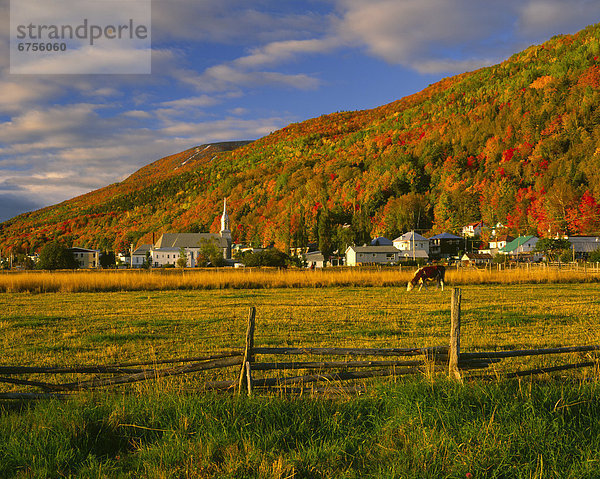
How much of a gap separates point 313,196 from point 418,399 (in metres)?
165

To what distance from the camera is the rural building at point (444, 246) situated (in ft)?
386

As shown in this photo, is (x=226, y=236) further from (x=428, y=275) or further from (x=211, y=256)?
(x=428, y=275)

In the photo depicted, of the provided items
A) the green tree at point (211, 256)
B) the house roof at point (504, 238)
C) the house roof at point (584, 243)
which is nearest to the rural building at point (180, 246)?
the green tree at point (211, 256)

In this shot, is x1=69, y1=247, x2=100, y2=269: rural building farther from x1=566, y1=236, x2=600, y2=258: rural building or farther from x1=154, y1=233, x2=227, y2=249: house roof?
x1=566, y1=236, x2=600, y2=258: rural building

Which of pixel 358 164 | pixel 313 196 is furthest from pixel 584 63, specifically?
pixel 313 196

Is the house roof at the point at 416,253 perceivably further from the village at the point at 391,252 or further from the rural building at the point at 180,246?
the rural building at the point at 180,246

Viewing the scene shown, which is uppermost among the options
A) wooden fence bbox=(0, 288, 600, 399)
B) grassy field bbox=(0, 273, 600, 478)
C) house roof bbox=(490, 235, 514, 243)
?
house roof bbox=(490, 235, 514, 243)

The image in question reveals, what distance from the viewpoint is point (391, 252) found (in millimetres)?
107312

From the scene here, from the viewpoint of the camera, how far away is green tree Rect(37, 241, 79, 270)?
265 ft

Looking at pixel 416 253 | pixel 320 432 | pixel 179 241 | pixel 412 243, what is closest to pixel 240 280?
pixel 320 432

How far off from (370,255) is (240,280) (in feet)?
251

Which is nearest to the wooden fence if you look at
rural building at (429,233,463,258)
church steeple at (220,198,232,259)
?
rural building at (429,233,463,258)

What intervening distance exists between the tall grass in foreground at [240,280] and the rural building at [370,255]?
68.3 meters

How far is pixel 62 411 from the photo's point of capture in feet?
18.7
